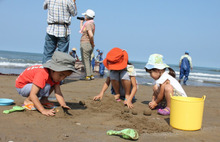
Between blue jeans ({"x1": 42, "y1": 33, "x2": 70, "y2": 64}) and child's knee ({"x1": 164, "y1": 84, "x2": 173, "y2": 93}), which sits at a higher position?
blue jeans ({"x1": 42, "y1": 33, "x2": 70, "y2": 64})

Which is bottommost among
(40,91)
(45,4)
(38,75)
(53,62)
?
(40,91)

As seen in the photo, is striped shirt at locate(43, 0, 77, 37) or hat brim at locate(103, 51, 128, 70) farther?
striped shirt at locate(43, 0, 77, 37)

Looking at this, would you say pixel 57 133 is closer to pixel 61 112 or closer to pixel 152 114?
pixel 61 112

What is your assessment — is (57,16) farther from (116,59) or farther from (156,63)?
(156,63)

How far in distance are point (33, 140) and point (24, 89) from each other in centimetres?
131

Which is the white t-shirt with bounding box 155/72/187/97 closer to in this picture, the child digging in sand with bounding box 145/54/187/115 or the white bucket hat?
the child digging in sand with bounding box 145/54/187/115

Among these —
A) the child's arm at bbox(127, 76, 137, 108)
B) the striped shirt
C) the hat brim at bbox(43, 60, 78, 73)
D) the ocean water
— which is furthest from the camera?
the ocean water

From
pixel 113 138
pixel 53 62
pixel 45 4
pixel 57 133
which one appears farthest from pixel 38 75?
pixel 45 4

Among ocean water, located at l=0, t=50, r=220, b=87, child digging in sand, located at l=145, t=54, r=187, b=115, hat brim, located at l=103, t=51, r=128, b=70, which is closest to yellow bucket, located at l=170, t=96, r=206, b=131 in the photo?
child digging in sand, located at l=145, t=54, r=187, b=115

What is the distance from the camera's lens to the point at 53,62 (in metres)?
2.81

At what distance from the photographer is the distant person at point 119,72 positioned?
3.78 metres

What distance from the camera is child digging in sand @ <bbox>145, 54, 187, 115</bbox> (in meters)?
3.29

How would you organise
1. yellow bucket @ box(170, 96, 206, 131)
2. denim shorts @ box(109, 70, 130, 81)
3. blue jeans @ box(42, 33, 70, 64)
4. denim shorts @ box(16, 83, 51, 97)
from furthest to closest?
blue jeans @ box(42, 33, 70, 64) → denim shorts @ box(109, 70, 130, 81) → denim shorts @ box(16, 83, 51, 97) → yellow bucket @ box(170, 96, 206, 131)

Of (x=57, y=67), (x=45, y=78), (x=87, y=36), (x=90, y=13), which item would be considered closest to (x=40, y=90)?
(x=45, y=78)
